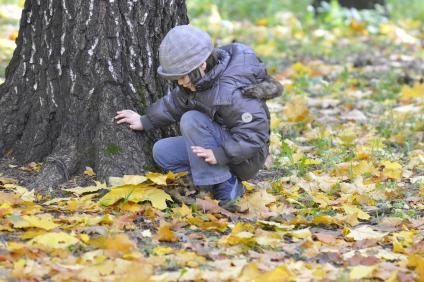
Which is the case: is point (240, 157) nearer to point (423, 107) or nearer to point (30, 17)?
point (30, 17)

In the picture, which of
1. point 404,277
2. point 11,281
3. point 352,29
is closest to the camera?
point 11,281

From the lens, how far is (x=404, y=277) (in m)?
3.08

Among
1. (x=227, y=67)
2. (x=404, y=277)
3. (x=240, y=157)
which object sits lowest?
(x=404, y=277)

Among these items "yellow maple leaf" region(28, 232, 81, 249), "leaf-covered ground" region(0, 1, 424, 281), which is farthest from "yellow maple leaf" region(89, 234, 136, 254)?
"yellow maple leaf" region(28, 232, 81, 249)

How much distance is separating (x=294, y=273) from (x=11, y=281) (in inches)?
43.2

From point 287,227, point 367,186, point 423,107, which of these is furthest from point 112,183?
point 423,107

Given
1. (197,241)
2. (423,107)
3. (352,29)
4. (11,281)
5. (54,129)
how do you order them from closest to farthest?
1. (11,281)
2. (197,241)
3. (54,129)
4. (423,107)
5. (352,29)

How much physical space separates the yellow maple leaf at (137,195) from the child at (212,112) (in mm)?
255

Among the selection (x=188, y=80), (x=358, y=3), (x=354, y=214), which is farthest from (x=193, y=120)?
(x=358, y=3)

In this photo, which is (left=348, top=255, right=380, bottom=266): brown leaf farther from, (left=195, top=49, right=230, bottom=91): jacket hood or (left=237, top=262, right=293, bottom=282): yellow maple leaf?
(left=195, top=49, right=230, bottom=91): jacket hood

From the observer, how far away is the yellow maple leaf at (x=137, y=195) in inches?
151

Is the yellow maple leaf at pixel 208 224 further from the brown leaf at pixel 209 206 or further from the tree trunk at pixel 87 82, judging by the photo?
the tree trunk at pixel 87 82

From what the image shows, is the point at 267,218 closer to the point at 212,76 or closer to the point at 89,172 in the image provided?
the point at 212,76

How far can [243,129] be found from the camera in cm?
389
